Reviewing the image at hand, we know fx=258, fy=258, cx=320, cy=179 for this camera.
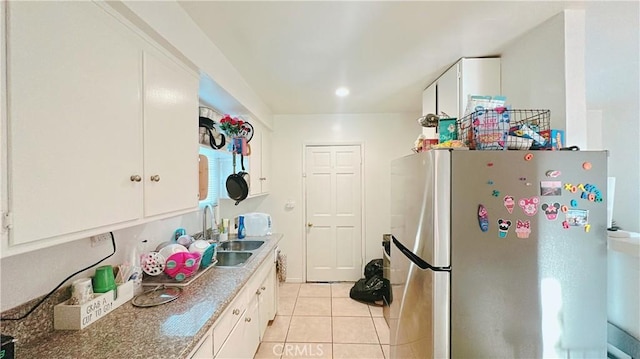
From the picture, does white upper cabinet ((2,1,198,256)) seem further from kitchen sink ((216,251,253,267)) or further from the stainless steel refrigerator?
the stainless steel refrigerator

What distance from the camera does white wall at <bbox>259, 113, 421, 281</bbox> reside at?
12.1 ft

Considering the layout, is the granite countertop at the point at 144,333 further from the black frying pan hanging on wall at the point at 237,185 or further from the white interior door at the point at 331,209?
the white interior door at the point at 331,209

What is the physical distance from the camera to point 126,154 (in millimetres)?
1041

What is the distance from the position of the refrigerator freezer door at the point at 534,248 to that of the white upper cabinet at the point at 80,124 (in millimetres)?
1410

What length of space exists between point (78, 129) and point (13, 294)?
68 centimetres

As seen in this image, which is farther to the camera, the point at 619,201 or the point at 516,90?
the point at 619,201

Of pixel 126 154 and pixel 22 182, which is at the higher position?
pixel 126 154

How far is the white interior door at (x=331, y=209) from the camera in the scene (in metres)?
3.77

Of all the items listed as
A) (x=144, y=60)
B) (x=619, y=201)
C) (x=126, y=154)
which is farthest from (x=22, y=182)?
(x=619, y=201)

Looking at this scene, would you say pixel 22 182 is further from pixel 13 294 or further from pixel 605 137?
pixel 605 137

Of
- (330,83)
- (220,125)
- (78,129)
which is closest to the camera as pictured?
(78,129)

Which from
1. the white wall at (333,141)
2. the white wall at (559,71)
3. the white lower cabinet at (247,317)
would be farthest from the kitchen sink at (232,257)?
the white wall at (559,71)

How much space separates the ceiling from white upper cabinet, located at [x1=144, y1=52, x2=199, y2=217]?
43cm

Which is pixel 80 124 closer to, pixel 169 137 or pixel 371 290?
pixel 169 137
